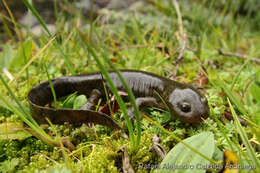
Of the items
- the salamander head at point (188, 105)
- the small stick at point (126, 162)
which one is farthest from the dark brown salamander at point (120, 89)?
the small stick at point (126, 162)

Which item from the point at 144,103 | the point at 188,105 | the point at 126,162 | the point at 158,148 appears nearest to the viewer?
the point at 126,162

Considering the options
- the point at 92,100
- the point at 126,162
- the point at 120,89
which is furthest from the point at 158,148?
the point at 120,89

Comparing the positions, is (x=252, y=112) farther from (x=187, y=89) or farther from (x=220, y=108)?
(x=187, y=89)

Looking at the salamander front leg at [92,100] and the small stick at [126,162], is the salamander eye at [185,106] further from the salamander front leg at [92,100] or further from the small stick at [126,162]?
the salamander front leg at [92,100]

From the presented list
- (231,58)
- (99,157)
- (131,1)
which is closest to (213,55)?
(231,58)

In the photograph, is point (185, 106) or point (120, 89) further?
point (120, 89)

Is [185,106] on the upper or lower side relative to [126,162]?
upper

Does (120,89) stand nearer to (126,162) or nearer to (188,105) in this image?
(188,105)
